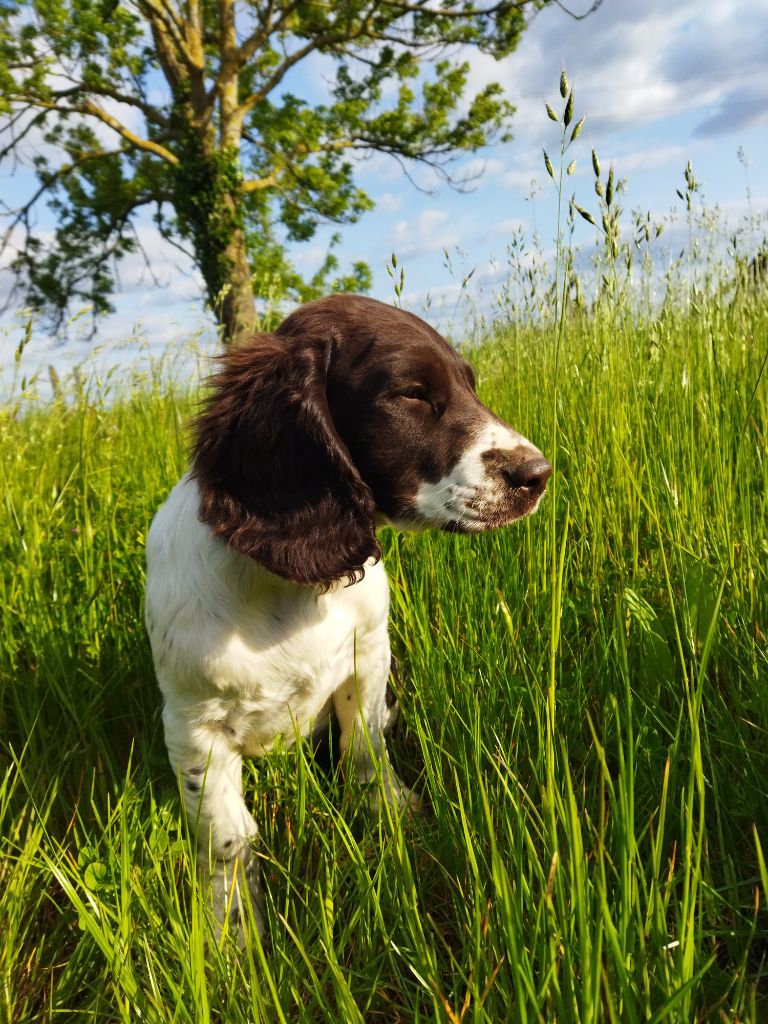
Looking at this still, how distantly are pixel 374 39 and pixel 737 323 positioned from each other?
18868mm

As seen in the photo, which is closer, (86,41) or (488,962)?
(488,962)

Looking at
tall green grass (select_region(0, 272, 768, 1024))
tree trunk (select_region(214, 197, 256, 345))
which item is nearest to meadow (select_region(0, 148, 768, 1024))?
→ tall green grass (select_region(0, 272, 768, 1024))

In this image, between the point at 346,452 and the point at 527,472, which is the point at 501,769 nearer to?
the point at 527,472

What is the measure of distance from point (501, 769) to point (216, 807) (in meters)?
0.78

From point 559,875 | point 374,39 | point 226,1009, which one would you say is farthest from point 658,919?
point 374,39

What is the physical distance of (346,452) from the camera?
6.23 ft

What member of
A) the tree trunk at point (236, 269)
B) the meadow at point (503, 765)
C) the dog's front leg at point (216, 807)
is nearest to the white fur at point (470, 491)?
the meadow at point (503, 765)

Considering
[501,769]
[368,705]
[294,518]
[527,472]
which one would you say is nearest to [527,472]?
[527,472]

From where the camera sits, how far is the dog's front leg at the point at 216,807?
6.04ft

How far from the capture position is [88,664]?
2537 mm

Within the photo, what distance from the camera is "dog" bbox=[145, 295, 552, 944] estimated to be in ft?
6.05

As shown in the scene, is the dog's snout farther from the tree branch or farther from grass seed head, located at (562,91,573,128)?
the tree branch

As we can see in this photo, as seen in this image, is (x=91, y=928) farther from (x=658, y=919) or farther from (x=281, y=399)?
(x=281, y=399)

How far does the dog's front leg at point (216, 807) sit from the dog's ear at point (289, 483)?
0.54 m
